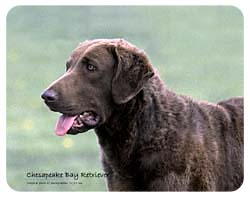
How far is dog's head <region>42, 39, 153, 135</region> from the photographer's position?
673 cm

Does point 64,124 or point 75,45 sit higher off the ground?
point 75,45

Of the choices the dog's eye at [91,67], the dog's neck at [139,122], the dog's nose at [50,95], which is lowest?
the dog's neck at [139,122]

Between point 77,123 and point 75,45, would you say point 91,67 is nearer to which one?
point 77,123

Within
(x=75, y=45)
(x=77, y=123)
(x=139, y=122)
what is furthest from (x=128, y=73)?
(x=75, y=45)

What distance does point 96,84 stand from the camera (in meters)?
6.76

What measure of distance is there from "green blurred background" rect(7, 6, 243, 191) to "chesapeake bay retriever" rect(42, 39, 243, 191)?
0.53 m

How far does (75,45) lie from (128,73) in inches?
51.7

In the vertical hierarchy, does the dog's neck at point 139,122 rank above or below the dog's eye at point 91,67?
below

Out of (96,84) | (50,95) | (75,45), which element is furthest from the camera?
(75,45)

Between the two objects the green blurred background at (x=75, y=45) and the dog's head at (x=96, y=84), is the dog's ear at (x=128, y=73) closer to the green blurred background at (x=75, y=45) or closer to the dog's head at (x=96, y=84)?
the dog's head at (x=96, y=84)

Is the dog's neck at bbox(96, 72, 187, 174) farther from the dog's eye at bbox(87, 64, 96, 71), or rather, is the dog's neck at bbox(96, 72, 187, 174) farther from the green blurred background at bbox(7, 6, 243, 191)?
the green blurred background at bbox(7, 6, 243, 191)

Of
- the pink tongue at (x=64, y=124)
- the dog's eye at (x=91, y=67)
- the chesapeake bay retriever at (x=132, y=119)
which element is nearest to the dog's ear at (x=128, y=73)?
the chesapeake bay retriever at (x=132, y=119)

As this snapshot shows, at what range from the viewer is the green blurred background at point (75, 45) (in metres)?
7.49

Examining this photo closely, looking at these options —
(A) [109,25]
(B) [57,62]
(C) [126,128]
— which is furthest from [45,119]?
(C) [126,128]
